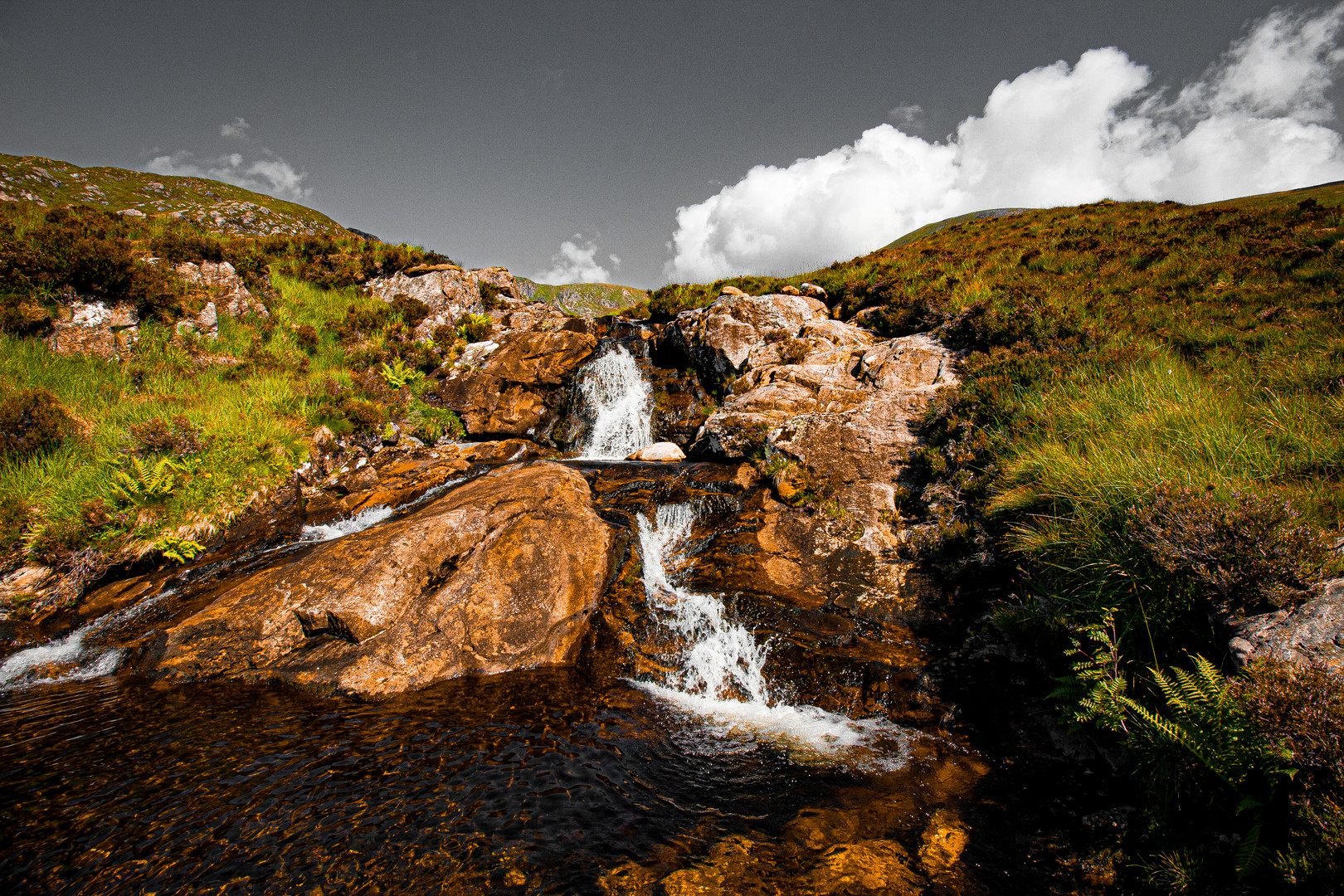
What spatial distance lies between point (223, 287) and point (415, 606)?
19.3m

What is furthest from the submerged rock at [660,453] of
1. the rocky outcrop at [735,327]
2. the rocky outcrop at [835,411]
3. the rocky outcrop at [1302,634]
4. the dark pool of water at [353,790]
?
the rocky outcrop at [1302,634]

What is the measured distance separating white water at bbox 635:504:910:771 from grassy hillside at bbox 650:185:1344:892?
224cm

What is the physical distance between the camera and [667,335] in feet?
67.9

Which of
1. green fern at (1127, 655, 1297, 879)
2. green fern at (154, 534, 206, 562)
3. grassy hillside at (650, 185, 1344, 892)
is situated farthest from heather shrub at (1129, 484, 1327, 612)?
green fern at (154, 534, 206, 562)

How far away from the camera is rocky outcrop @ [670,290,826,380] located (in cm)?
1817

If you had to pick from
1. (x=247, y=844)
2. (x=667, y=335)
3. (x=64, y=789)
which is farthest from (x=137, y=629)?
(x=667, y=335)

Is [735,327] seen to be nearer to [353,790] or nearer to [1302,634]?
[1302,634]

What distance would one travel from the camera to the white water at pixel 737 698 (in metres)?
5.77

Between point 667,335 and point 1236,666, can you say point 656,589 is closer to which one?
point 1236,666

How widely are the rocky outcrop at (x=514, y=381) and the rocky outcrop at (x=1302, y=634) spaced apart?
1791cm

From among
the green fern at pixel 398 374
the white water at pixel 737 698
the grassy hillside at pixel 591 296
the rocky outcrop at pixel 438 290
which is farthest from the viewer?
the grassy hillside at pixel 591 296

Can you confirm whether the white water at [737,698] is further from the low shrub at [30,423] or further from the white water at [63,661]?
the low shrub at [30,423]

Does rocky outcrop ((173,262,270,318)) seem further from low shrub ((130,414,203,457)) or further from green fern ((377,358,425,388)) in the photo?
low shrub ((130,414,203,457))

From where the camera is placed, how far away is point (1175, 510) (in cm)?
464
